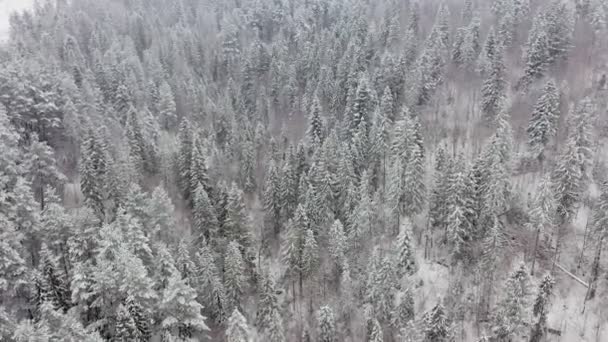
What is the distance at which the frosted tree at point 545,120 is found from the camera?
58.4m

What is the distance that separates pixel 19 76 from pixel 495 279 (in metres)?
61.4

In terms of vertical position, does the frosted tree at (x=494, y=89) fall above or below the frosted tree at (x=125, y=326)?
above

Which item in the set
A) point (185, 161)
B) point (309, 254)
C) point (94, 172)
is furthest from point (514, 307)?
point (94, 172)

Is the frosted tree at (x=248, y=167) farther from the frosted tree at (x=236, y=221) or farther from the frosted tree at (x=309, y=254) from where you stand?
the frosted tree at (x=309, y=254)

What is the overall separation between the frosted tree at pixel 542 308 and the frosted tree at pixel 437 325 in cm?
882

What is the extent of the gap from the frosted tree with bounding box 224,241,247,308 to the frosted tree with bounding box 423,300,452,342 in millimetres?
18993

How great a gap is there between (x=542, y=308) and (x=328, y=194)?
25.7 metres

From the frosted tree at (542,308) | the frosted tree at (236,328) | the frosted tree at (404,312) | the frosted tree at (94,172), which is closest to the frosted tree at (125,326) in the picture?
the frosted tree at (236,328)

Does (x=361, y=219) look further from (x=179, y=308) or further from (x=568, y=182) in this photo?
(x=179, y=308)

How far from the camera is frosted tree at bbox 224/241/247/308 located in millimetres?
48781

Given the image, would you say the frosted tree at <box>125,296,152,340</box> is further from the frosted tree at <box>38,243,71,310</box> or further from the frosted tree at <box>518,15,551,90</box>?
the frosted tree at <box>518,15,551,90</box>

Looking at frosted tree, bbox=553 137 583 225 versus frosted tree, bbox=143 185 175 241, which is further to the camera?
frosted tree, bbox=143 185 175 241

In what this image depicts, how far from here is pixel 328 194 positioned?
58.2 metres

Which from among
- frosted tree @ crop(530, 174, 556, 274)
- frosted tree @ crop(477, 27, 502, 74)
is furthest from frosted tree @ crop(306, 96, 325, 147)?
frosted tree @ crop(530, 174, 556, 274)
